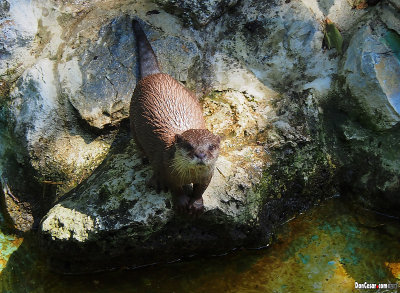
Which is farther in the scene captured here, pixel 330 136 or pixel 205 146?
pixel 330 136

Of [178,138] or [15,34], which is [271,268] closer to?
[178,138]

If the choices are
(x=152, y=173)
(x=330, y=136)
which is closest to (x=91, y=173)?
(x=152, y=173)

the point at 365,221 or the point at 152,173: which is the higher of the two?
the point at 152,173

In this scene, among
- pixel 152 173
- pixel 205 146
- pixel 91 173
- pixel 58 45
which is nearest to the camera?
pixel 205 146

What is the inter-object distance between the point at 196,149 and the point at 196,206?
0.48m

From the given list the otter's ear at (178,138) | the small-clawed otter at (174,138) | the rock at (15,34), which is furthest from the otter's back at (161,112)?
the rock at (15,34)

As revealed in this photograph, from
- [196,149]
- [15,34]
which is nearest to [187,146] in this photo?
[196,149]

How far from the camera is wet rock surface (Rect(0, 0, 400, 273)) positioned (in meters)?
3.51

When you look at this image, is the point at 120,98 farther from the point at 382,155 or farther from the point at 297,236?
the point at 382,155

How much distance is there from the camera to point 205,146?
3.04 meters

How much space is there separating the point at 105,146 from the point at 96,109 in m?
0.29

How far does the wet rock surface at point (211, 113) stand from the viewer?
351cm

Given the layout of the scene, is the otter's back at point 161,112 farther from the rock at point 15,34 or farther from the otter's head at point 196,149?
the rock at point 15,34

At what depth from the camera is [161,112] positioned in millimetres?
3463
